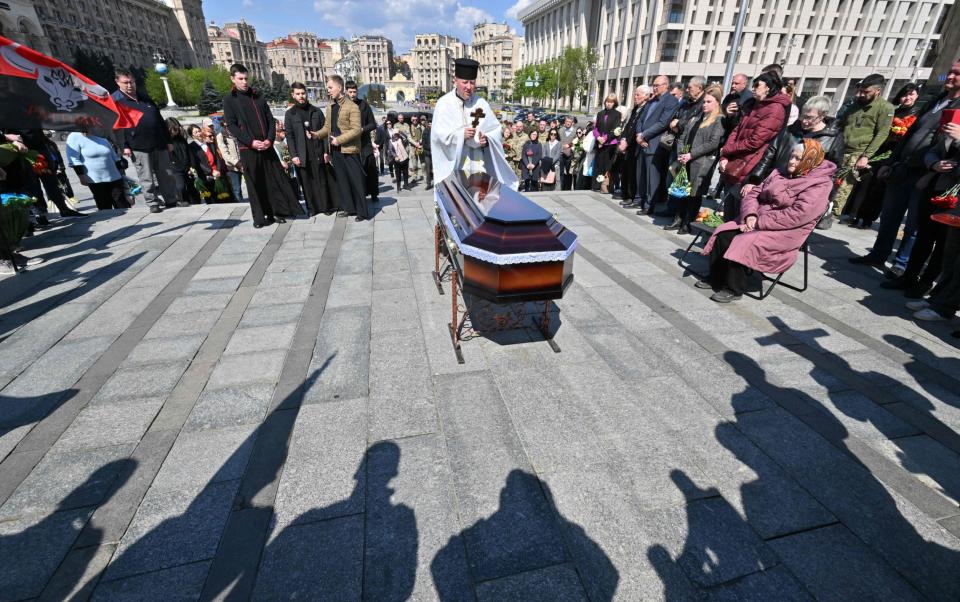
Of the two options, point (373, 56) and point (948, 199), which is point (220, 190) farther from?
point (373, 56)

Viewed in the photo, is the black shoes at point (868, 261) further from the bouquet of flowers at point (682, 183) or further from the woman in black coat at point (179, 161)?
the woman in black coat at point (179, 161)

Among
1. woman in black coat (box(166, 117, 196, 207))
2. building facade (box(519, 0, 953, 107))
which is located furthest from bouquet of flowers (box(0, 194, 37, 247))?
building facade (box(519, 0, 953, 107))

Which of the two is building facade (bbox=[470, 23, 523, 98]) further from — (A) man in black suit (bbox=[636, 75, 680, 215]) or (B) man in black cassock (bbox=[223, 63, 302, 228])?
(B) man in black cassock (bbox=[223, 63, 302, 228])

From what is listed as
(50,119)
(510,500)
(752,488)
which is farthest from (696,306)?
(50,119)

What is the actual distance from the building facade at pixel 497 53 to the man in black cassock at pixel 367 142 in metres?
116

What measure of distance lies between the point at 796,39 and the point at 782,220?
62768mm

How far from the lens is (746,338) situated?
373 centimetres

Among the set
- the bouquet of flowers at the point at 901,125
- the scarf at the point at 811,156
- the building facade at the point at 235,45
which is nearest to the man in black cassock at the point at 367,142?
the scarf at the point at 811,156

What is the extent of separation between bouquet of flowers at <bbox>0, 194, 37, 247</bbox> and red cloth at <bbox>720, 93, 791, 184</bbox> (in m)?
8.83

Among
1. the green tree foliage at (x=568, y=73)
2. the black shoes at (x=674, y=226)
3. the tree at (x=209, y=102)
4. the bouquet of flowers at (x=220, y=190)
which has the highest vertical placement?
the green tree foliage at (x=568, y=73)

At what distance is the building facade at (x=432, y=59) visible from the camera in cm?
13088

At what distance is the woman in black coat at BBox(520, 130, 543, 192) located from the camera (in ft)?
32.6

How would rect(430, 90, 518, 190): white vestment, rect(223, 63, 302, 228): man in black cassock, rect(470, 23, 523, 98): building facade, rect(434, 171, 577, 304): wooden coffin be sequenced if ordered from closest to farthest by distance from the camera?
rect(434, 171, 577, 304): wooden coffin, rect(430, 90, 518, 190): white vestment, rect(223, 63, 302, 228): man in black cassock, rect(470, 23, 523, 98): building facade

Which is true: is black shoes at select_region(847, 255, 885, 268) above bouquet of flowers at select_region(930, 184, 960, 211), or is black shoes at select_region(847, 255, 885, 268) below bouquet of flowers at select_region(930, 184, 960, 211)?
below
